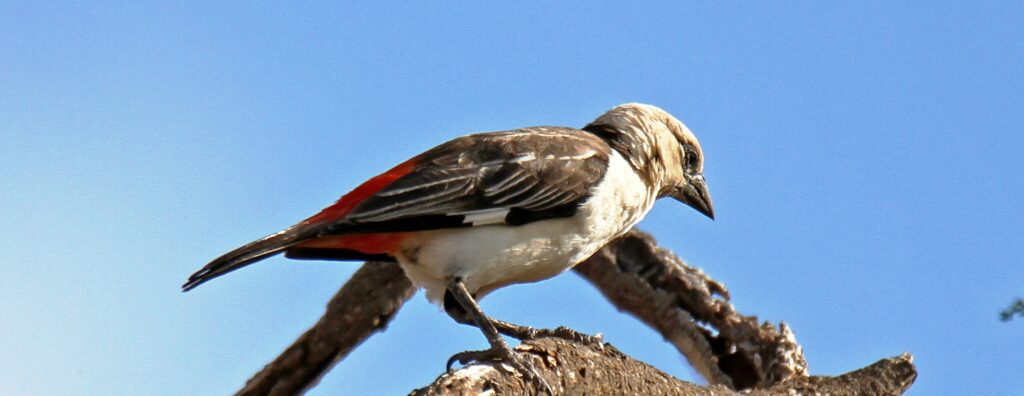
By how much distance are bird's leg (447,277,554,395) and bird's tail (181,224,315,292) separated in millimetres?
812

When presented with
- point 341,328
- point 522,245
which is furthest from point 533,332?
point 341,328

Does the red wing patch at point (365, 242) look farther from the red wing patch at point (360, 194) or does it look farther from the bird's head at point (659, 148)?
the bird's head at point (659, 148)

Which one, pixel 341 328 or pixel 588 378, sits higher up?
pixel 341 328

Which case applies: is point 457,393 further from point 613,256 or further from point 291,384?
point 613,256

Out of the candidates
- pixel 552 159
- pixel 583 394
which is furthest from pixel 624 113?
pixel 583 394

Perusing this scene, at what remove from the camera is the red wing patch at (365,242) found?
→ 753 cm

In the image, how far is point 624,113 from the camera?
910 cm

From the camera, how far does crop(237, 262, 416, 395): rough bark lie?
10.1 metres

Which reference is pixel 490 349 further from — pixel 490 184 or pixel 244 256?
pixel 244 256

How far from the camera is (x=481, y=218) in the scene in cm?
764

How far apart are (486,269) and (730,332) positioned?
11.7ft

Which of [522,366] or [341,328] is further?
[341,328]

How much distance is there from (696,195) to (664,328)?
189cm

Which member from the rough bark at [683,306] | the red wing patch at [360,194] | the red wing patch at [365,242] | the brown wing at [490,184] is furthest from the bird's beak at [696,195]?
the red wing patch at [365,242]
